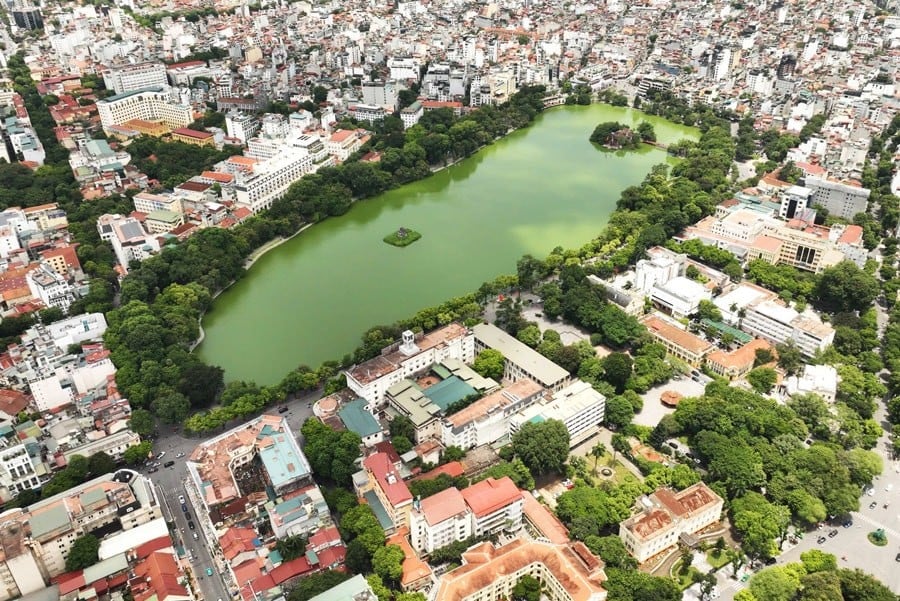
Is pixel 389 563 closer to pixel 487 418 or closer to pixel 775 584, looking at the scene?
pixel 487 418

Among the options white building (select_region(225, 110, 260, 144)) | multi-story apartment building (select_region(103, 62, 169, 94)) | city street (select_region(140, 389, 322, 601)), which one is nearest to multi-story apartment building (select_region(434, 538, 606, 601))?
city street (select_region(140, 389, 322, 601))

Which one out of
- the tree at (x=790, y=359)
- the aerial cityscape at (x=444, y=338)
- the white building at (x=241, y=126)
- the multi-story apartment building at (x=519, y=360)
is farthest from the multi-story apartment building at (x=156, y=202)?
the tree at (x=790, y=359)

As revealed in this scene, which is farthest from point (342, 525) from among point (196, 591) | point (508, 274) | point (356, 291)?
point (508, 274)

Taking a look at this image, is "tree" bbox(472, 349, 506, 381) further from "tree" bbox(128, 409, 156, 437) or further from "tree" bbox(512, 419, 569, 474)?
"tree" bbox(128, 409, 156, 437)

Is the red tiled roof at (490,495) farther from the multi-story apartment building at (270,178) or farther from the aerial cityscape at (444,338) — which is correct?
Result: the multi-story apartment building at (270,178)

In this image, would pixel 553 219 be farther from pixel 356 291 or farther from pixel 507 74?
pixel 507 74

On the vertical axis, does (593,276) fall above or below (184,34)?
below

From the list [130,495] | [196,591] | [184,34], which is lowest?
[196,591]
